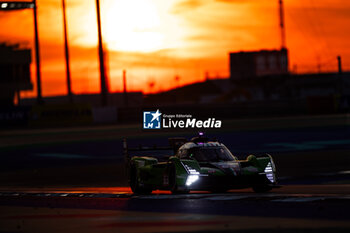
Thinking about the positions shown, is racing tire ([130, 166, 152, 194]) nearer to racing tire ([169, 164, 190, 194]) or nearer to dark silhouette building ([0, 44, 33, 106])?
racing tire ([169, 164, 190, 194])

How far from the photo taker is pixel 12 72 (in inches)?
4235

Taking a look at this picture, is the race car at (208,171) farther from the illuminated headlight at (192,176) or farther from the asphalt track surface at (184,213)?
the asphalt track surface at (184,213)

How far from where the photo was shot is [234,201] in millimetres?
15359

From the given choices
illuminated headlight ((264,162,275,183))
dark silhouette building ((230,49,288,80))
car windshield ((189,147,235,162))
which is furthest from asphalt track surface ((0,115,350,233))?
dark silhouette building ((230,49,288,80))

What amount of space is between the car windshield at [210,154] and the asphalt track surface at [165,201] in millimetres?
772

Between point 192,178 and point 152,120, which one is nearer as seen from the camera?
point 192,178

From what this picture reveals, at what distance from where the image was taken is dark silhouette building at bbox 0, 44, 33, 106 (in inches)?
4190

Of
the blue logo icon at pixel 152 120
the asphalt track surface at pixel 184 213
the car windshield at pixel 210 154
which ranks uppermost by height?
the blue logo icon at pixel 152 120

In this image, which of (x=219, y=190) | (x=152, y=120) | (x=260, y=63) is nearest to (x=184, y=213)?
(x=219, y=190)

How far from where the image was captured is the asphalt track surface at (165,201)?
39.4ft

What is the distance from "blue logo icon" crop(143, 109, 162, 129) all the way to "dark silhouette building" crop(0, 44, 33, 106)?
8765 cm

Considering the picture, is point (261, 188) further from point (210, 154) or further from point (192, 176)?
point (192, 176)

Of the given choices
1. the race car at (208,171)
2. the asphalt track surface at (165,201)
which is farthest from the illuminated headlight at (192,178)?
the asphalt track surface at (165,201)

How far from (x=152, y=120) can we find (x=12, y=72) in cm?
8990
